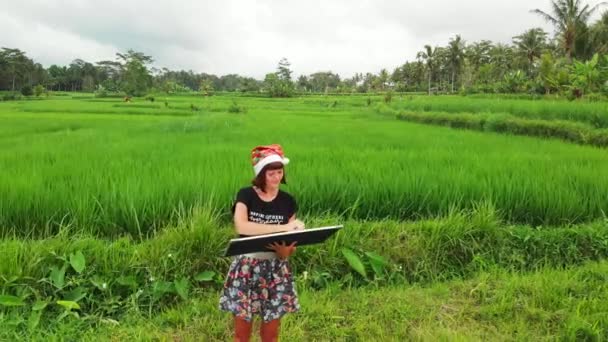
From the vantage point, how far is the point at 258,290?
1857mm

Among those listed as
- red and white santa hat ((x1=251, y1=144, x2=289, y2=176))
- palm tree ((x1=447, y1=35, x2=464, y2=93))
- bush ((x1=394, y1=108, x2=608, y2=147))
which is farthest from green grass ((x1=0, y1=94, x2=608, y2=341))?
palm tree ((x1=447, y1=35, x2=464, y2=93))

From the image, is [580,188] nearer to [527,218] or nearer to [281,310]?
[527,218]

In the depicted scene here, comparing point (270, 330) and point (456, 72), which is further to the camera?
point (456, 72)

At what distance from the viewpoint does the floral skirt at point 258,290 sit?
1.83 m

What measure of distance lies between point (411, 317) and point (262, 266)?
96 centimetres

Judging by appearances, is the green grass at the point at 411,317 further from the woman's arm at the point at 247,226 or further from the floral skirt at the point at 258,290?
the woman's arm at the point at 247,226

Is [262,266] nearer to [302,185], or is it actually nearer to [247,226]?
[247,226]

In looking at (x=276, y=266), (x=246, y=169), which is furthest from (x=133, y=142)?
(x=276, y=266)

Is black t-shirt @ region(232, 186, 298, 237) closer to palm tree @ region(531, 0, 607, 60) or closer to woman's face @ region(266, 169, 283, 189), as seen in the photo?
woman's face @ region(266, 169, 283, 189)

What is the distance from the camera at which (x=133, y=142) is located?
630cm

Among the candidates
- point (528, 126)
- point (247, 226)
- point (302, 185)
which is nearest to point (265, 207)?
point (247, 226)

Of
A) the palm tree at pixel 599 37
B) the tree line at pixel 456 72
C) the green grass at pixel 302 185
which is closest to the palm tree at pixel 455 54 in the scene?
the tree line at pixel 456 72

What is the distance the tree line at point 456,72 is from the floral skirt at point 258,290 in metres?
15.1

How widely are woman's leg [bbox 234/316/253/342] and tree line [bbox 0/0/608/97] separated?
15.2m
